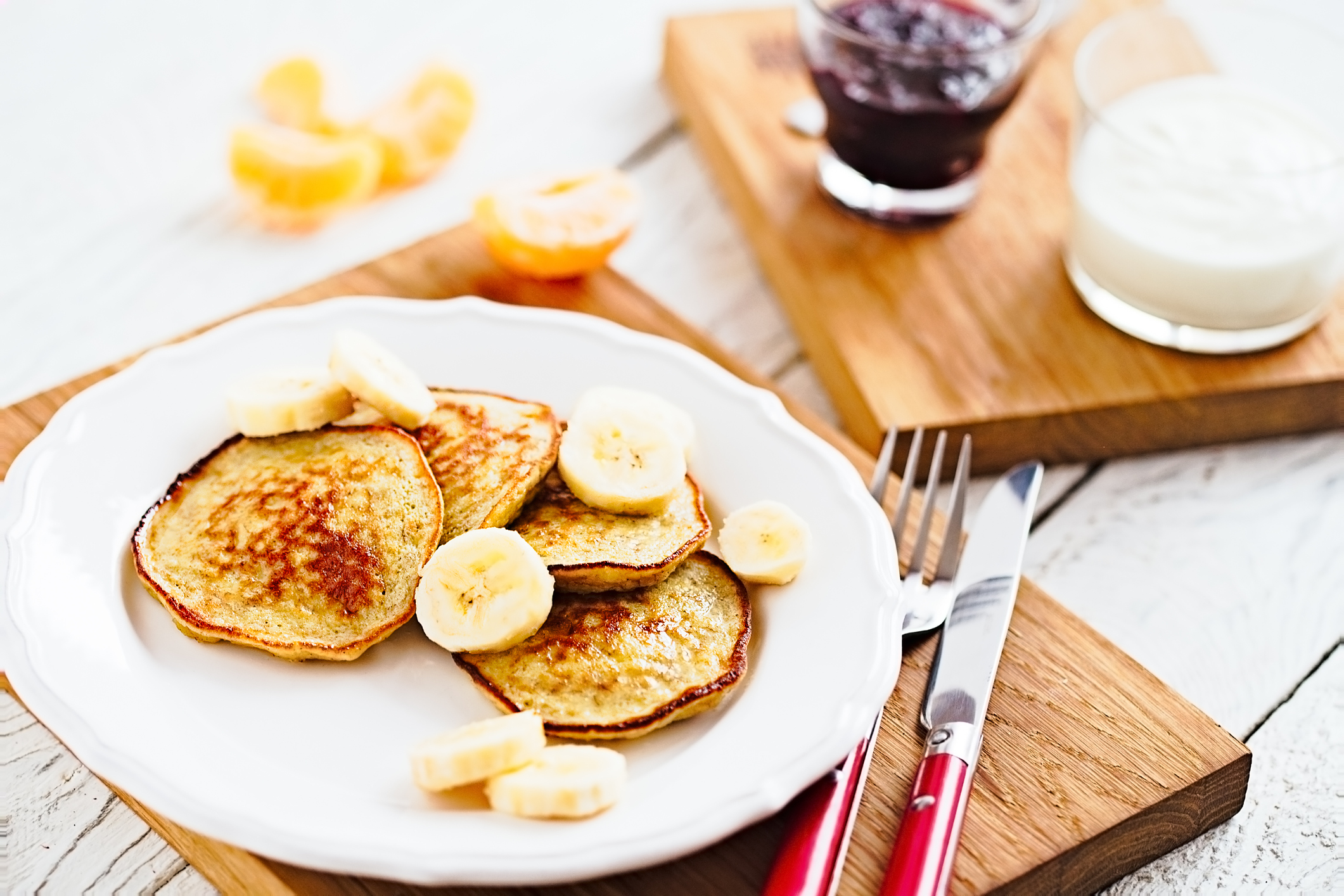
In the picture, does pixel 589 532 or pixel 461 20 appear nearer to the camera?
pixel 589 532

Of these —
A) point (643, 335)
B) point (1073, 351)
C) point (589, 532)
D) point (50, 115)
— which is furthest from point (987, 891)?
point (50, 115)

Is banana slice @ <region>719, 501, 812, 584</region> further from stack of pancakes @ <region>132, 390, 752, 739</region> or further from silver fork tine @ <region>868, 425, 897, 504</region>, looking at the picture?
silver fork tine @ <region>868, 425, 897, 504</region>

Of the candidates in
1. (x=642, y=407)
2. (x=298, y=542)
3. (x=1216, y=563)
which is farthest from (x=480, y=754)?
(x=1216, y=563)

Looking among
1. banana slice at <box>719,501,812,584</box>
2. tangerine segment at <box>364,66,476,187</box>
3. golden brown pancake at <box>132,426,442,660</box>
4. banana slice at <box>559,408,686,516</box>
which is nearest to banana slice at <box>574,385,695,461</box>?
banana slice at <box>559,408,686,516</box>

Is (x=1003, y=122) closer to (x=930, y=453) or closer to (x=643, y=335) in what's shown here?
(x=930, y=453)

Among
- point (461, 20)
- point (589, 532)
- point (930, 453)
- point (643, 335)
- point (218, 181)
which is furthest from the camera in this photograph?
point (461, 20)

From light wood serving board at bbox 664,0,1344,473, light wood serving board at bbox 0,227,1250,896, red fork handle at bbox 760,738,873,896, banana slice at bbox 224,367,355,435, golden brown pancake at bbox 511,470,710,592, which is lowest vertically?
light wood serving board at bbox 664,0,1344,473
